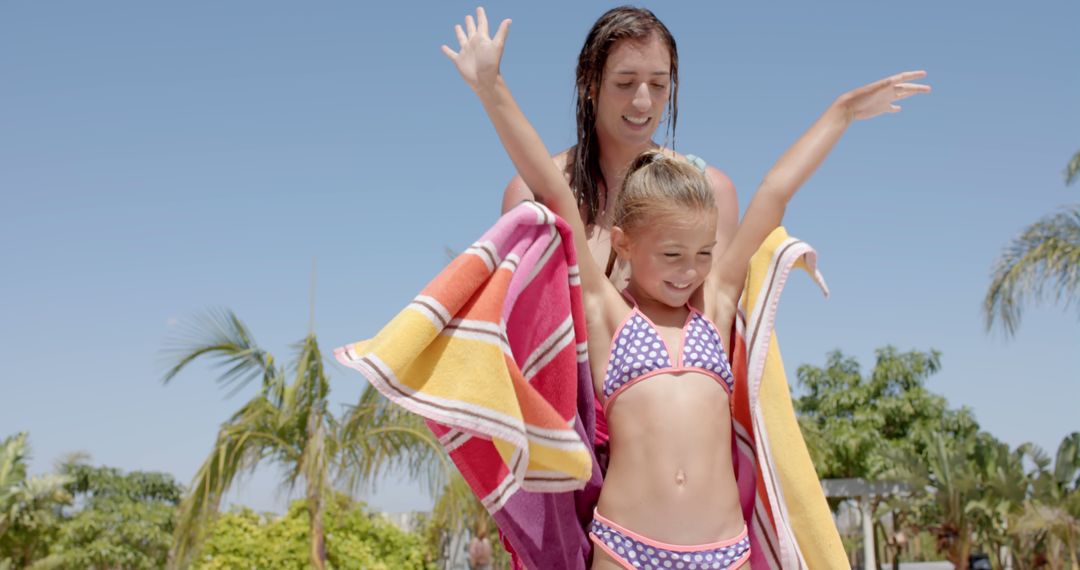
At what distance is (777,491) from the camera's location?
275 cm

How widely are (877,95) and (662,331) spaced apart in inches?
35.1

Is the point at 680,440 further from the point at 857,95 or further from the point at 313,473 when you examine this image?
the point at 313,473

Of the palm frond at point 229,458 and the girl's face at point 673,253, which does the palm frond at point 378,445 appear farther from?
the girl's face at point 673,253

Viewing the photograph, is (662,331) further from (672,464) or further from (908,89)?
(908,89)

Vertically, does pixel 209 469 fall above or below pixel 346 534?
above

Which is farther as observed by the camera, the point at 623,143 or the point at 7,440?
the point at 7,440

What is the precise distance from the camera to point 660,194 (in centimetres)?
274

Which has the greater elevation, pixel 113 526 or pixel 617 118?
pixel 617 118

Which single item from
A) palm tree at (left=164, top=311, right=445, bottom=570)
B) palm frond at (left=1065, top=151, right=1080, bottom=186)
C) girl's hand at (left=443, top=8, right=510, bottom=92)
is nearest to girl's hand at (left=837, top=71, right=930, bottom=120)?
girl's hand at (left=443, top=8, right=510, bottom=92)

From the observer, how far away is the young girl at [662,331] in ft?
8.64


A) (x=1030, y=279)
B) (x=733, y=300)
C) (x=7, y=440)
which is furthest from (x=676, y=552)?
(x=7, y=440)

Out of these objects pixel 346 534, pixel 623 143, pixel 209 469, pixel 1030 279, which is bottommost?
pixel 346 534

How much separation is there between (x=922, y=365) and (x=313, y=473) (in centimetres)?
2230

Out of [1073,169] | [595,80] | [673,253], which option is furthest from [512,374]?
[1073,169]
